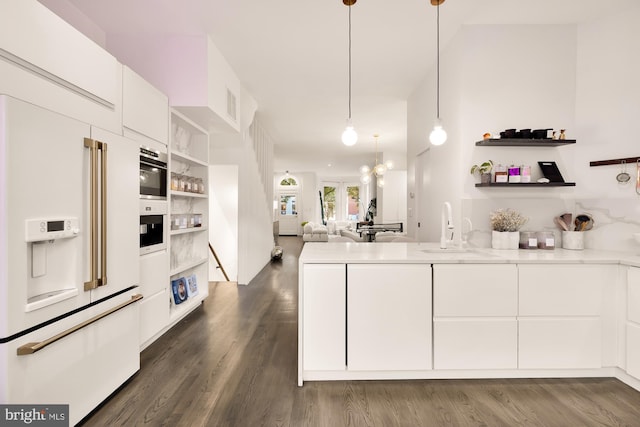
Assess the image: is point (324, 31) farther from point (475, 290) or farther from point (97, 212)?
point (475, 290)

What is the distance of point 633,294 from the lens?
2.16m

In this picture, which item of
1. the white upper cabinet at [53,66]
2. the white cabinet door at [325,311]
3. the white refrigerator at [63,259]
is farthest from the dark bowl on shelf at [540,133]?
the white upper cabinet at [53,66]

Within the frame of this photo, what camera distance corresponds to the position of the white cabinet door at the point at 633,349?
215 cm

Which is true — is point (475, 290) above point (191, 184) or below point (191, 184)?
below

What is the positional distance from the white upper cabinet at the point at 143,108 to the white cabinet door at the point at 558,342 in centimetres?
322

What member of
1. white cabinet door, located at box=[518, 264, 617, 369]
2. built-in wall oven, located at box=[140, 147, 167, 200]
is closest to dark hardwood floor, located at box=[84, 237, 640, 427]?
white cabinet door, located at box=[518, 264, 617, 369]

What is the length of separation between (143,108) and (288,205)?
11901mm

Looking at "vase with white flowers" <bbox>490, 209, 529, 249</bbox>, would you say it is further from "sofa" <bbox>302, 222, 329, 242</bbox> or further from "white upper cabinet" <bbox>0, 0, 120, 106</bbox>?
"sofa" <bbox>302, 222, 329, 242</bbox>

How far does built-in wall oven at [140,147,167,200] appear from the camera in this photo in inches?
104

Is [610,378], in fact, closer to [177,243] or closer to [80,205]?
[80,205]

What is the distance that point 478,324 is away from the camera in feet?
7.34

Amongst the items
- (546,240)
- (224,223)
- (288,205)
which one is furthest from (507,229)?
(288,205)

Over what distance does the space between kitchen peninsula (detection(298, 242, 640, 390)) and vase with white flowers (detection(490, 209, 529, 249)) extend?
1.59 feet

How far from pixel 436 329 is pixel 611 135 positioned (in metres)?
2.33
